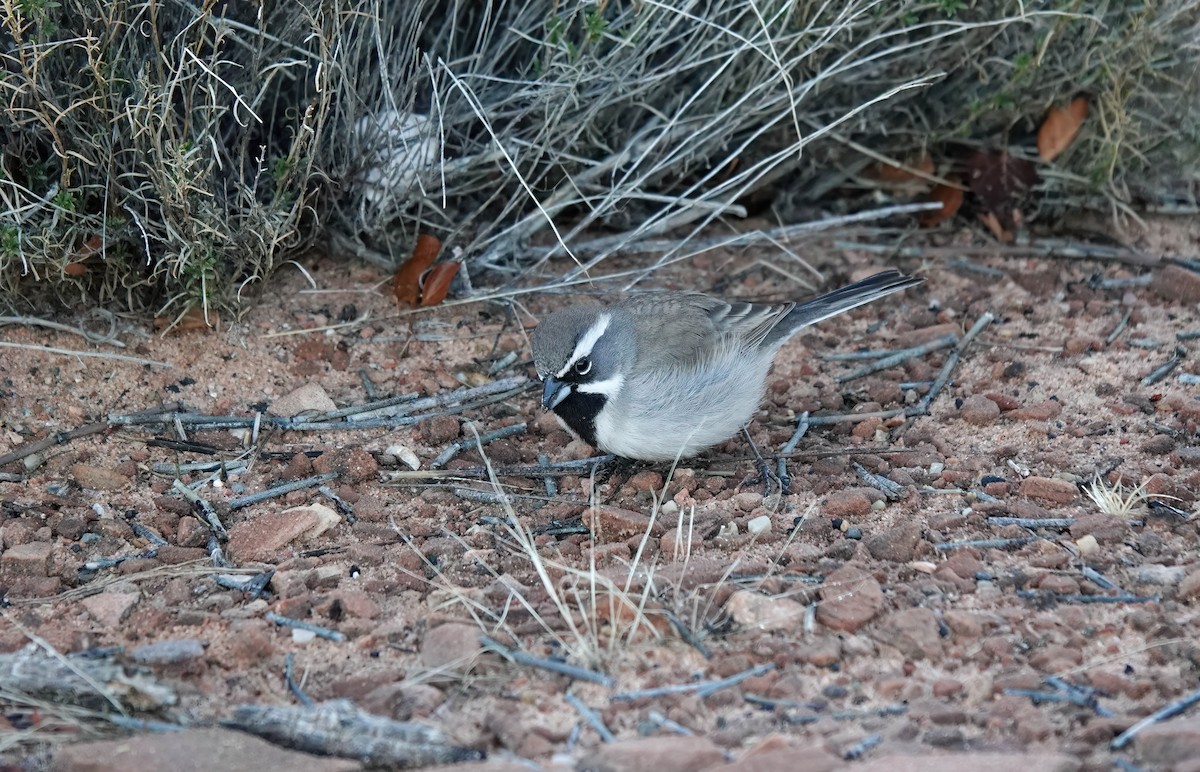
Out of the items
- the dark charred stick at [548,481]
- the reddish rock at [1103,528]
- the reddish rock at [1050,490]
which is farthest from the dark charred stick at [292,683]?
the reddish rock at [1050,490]

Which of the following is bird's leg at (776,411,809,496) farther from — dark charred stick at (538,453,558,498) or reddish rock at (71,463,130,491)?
reddish rock at (71,463,130,491)

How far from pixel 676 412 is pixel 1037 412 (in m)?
1.60

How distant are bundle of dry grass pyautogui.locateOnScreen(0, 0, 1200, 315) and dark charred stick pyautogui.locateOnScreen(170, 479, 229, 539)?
36.9 inches

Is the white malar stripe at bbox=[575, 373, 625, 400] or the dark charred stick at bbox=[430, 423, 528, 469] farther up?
the white malar stripe at bbox=[575, 373, 625, 400]

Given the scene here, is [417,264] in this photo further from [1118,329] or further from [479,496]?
[1118,329]

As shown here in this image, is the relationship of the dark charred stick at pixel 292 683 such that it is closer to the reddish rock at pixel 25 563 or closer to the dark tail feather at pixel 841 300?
the reddish rock at pixel 25 563

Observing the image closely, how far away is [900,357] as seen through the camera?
5.83 metres

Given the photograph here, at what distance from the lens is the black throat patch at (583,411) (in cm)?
494

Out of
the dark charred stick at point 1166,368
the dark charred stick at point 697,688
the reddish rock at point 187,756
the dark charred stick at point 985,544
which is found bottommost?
the dark charred stick at point 1166,368

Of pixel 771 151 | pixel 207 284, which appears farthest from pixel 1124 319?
pixel 207 284

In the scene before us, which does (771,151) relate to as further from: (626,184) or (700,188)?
(626,184)

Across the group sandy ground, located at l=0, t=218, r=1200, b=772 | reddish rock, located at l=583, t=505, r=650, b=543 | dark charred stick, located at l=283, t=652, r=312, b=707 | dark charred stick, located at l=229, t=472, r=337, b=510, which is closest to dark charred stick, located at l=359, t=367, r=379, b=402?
sandy ground, located at l=0, t=218, r=1200, b=772

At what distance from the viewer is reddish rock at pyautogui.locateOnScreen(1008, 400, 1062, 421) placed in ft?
17.1

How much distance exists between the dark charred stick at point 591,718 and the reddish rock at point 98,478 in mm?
2415
